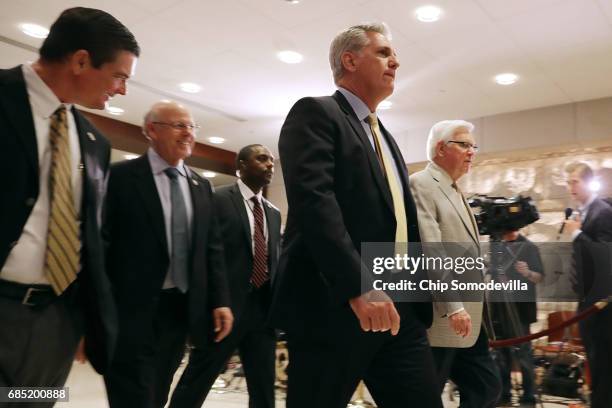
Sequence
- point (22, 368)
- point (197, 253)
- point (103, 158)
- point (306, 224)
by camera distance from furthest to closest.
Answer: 1. point (197, 253)
2. point (103, 158)
3. point (306, 224)
4. point (22, 368)

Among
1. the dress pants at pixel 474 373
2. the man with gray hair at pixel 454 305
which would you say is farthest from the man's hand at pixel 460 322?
the dress pants at pixel 474 373

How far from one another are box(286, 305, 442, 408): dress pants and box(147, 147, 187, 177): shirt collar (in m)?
1.06

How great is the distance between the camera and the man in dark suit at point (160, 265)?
1.83m

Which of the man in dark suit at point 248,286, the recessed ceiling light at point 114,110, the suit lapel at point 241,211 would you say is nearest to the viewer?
the man in dark suit at point 248,286

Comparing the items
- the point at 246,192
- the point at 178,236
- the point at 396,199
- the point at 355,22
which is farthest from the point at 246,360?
the point at 355,22

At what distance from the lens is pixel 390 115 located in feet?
23.5

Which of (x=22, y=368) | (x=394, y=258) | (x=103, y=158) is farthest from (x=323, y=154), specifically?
(x=22, y=368)

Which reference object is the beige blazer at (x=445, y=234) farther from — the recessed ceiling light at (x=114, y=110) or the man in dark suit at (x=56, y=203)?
the recessed ceiling light at (x=114, y=110)

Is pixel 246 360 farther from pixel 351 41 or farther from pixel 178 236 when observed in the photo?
pixel 351 41

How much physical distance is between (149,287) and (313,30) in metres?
3.49

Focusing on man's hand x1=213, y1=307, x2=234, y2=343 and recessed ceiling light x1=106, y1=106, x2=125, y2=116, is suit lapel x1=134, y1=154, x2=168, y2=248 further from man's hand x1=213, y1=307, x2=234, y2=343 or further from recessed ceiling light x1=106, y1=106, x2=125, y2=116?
recessed ceiling light x1=106, y1=106, x2=125, y2=116

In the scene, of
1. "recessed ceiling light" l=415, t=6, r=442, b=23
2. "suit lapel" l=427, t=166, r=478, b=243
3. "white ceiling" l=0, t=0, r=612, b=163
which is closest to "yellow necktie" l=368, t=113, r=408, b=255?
"suit lapel" l=427, t=166, r=478, b=243

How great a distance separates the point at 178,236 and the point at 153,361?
48cm

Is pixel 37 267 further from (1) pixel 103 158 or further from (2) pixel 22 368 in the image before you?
(1) pixel 103 158
